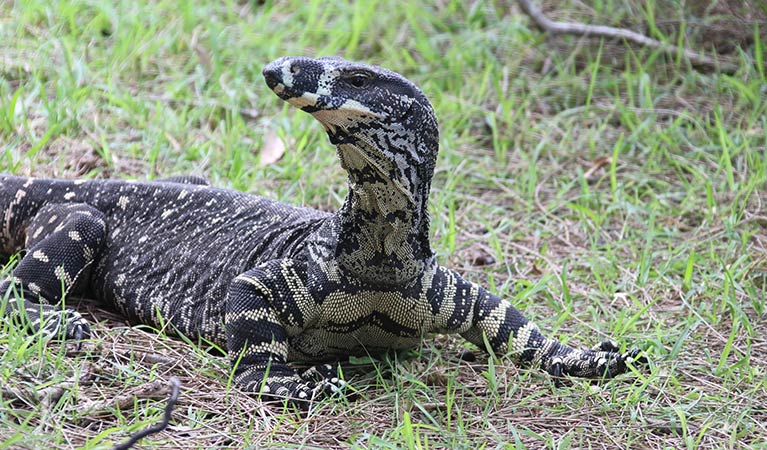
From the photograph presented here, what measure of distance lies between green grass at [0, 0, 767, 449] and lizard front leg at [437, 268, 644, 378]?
0.37ft

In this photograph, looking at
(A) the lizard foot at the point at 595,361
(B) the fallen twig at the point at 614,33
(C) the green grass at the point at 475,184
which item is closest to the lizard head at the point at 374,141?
(C) the green grass at the point at 475,184

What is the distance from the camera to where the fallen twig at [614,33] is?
8.80 metres

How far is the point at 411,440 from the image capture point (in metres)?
4.18

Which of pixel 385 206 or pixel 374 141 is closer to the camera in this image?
pixel 374 141

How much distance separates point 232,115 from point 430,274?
3.45 meters

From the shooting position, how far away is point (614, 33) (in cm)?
893

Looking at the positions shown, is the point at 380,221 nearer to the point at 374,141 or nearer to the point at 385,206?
the point at 385,206

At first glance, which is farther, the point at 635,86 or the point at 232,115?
the point at 635,86

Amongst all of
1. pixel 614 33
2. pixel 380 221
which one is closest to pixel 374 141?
pixel 380 221

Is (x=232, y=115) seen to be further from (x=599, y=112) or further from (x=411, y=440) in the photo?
(x=411, y=440)

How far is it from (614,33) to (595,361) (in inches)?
181

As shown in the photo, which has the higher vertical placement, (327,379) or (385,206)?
(385,206)

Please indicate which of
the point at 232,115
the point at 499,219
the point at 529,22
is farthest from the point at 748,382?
the point at 529,22

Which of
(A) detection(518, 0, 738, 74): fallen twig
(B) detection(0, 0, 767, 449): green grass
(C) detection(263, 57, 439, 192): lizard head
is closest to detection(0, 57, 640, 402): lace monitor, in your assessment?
(C) detection(263, 57, 439, 192): lizard head
